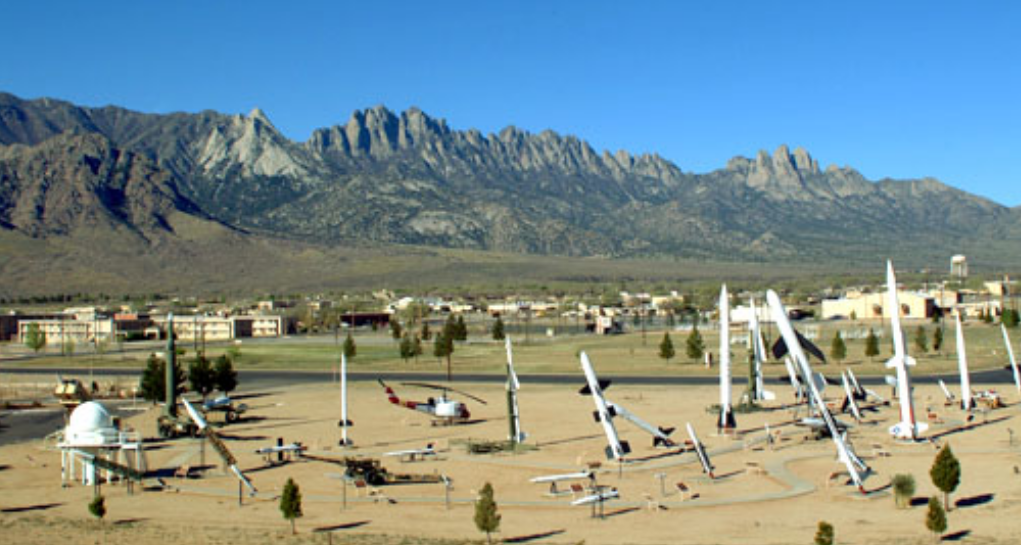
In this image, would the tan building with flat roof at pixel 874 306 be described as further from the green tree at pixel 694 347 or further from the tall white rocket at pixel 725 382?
the tall white rocket at pixel 725 382

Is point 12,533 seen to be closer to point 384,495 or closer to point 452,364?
point 384,495

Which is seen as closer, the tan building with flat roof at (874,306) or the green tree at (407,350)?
the green tree at (407,350)

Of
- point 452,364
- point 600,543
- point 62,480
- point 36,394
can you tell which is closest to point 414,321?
Result: point 452,364

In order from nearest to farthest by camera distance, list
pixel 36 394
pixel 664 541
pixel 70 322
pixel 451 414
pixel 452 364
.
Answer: pixel 664 541 → pixel 451 414 → pixel 36 394 → pixel 452 364 → pixel 70 322

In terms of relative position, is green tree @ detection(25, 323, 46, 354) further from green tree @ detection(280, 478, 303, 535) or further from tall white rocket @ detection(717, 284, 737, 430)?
green tree @ detection(280, 478, 303, 535)

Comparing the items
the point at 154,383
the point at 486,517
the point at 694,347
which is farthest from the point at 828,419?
the point at 694,347

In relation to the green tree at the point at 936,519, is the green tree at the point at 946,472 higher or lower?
higher

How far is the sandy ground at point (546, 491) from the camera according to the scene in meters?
31.8

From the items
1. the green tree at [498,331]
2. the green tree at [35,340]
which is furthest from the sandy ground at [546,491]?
the green tree at [35,340]

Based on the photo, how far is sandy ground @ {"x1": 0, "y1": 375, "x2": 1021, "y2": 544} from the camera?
3181 cm

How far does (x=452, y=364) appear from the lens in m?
99.4

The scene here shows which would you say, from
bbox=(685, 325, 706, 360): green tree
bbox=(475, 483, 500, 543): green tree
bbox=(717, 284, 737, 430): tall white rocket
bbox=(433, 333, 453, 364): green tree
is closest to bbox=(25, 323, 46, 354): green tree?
bbox=(433, 333, 453, 364): green tree

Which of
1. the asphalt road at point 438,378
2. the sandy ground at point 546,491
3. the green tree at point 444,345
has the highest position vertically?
the green tree at point 444,345

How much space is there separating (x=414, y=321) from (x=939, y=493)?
136560mm
